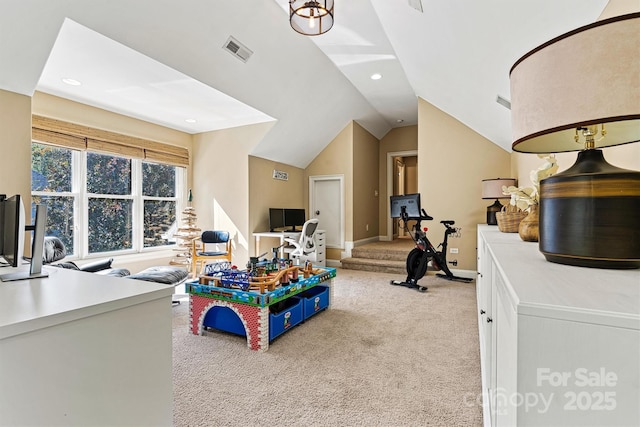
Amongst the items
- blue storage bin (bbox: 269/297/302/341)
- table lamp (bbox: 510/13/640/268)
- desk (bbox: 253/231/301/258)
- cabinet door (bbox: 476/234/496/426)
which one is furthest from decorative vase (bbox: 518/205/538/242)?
desk (bbox: 253/231/301/258)

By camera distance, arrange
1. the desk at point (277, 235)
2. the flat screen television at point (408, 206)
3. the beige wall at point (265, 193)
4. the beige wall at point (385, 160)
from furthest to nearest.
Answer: the beige wall at point (385, 160) → the beige wall at point (265, 193) → the desk at point (277, 235) → the flat screen television at point (408, 206)

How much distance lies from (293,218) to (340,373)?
13.8ft

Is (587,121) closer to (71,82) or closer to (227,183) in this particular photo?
(71,82)

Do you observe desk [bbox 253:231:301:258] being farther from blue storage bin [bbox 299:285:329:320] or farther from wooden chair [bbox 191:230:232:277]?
blue storage bin [bbox 299:285:329:320]

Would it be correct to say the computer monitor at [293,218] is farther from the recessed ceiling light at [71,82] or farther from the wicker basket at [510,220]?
the wicker basket at [510,220]

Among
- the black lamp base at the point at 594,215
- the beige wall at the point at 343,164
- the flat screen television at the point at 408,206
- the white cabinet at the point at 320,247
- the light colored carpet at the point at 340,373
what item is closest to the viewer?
the black lamp base at the point at 594,215

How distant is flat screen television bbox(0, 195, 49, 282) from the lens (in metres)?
1.38

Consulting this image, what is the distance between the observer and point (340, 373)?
208cm

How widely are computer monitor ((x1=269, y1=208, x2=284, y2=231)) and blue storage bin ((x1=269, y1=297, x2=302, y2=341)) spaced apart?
8.81 feet

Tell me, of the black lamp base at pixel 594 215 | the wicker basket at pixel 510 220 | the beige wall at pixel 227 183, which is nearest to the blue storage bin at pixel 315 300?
the wicker basket at pixel 510 220

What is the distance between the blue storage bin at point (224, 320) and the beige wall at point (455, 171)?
3749 millimetres

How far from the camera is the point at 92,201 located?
4.39 m

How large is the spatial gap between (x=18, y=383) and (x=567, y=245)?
156 cm

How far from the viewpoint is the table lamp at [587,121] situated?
2.00 feet
